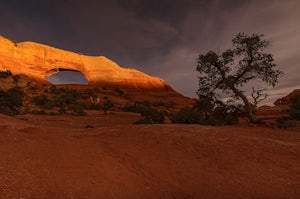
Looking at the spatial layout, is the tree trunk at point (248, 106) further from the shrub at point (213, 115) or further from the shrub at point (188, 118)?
the shrub at point (188, 118)

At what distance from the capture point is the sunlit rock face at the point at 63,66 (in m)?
54.3

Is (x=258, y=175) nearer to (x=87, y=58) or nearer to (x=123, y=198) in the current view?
(x=123, y=198)

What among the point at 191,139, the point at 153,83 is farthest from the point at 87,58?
the point at 191,139

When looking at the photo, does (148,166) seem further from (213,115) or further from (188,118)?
(213,115)

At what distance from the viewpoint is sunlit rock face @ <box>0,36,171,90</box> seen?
5426 centimetres

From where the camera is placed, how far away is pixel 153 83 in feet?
253

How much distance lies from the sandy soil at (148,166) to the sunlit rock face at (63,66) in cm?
5401

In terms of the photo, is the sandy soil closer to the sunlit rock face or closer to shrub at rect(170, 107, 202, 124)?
shrub at rect(170, 107, 202, 124)

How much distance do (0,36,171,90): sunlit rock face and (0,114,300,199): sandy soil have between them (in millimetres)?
54010

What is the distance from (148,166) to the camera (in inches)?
225

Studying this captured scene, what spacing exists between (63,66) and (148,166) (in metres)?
63.7

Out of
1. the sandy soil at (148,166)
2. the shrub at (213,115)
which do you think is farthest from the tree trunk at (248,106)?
the sandy soil at (148,166)

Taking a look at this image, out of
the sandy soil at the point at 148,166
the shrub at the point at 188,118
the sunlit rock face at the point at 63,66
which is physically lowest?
the sandy soil at the point at 148,166

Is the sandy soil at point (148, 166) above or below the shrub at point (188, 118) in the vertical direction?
Answer: below
